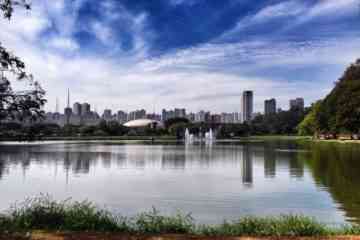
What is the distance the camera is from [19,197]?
18328 mm

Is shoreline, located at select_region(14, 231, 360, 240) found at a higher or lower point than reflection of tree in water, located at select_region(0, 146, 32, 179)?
higher

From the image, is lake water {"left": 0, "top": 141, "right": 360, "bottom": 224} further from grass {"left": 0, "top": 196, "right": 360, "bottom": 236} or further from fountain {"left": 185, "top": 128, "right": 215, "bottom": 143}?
fountain {"left": 185, "top": 128, "right": 215, "bottom": 143}

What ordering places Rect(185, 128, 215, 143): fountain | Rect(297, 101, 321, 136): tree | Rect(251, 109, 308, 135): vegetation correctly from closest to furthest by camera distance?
Rect(297, 101, 321, 136): tree, Rect(185, 128, 215, 143): fountain, Rect(251, 109, 308, 135): vegetation

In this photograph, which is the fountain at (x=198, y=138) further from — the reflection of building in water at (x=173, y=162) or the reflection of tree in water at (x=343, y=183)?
the reflection of tree in water at (x=343, y=183)

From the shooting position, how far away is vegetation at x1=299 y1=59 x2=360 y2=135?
75125mm

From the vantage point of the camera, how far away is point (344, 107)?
Answer: 76.2m

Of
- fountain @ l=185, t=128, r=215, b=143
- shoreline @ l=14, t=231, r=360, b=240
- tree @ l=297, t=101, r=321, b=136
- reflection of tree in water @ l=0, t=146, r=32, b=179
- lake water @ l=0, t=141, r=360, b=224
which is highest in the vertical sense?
tree @ l=297, t=101, r=321, b=136

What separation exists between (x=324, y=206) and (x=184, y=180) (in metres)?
9.21

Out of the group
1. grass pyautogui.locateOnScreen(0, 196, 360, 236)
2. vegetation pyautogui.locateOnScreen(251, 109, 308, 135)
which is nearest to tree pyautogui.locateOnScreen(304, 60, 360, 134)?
grass pyautogui.locateOnScreen(0, 196, 360, 236)

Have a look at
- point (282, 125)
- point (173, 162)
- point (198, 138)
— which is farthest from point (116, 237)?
point (282, 125)

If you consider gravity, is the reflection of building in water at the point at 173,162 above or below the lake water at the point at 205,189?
above

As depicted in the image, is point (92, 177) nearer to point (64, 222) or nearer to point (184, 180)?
point (184, 180)

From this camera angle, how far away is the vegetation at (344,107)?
75125 millimetres

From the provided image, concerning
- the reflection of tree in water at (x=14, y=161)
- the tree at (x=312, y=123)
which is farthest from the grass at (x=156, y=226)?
the tree at (x=312, y=123)
